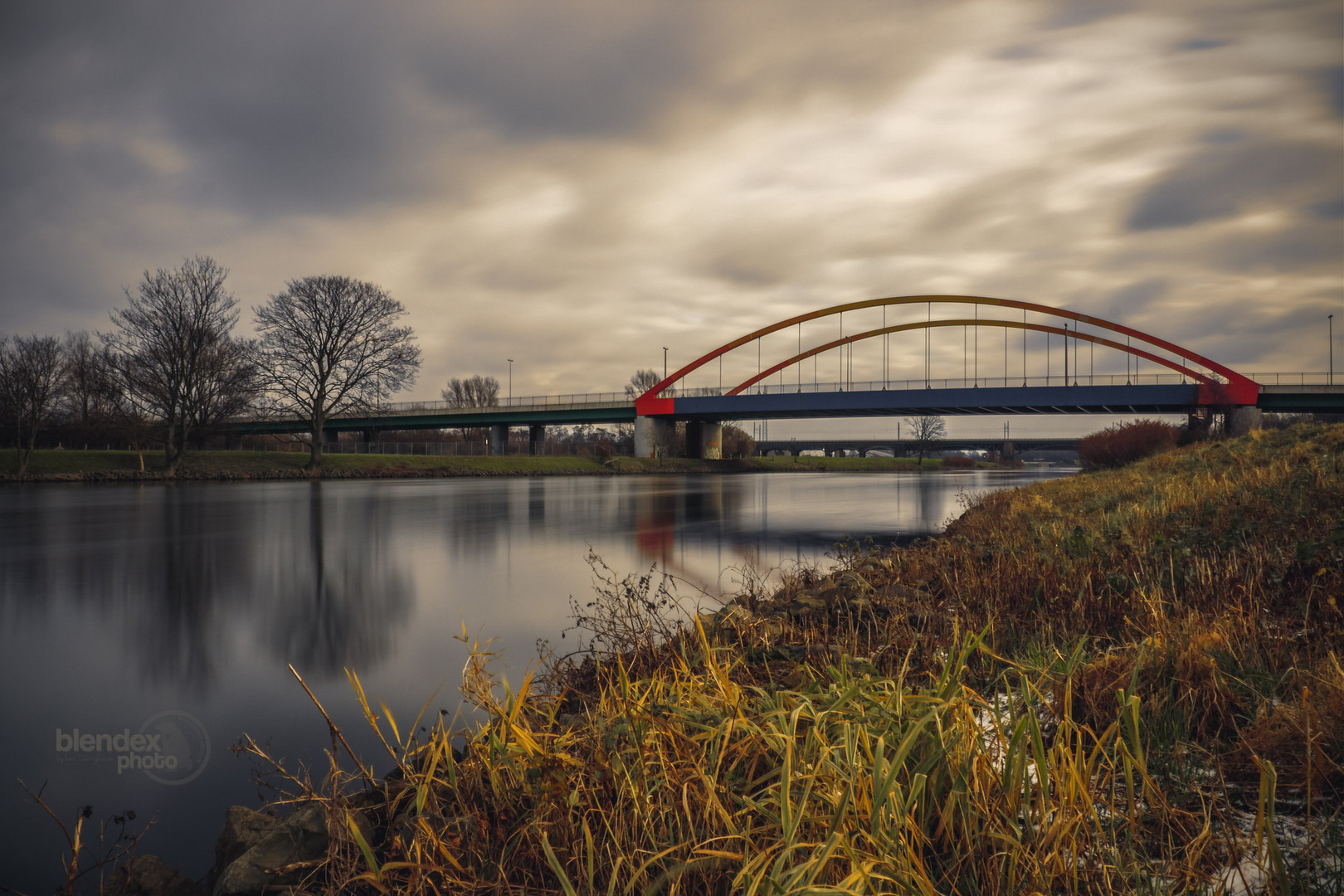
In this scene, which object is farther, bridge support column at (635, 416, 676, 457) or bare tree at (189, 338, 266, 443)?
bridge support column at (635, 416, 676, 457)

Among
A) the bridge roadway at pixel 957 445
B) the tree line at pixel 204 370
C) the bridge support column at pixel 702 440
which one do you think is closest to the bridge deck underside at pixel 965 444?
the bridge roadway at pixel 957 445

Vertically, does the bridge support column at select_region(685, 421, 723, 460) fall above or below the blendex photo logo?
above

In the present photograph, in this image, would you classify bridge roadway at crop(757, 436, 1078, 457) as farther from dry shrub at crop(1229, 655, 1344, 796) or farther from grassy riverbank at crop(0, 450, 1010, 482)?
dry shrub at crop(1229, 655, 1344, 796)

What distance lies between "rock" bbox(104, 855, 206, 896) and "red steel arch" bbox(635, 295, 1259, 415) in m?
61.4

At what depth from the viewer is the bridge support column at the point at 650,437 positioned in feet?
213

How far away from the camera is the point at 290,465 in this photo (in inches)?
1784

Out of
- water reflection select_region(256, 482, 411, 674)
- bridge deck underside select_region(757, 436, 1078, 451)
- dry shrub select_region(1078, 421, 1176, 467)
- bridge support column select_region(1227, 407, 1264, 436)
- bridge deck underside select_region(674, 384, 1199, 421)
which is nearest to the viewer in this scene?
water reflection select_region(256, 482, 411, 674)

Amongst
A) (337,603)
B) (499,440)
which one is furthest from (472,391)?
(337,603)

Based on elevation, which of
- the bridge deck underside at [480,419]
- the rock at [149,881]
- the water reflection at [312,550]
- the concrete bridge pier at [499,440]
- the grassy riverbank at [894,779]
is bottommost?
the water reflection at [312,550]

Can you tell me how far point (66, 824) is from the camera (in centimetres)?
309

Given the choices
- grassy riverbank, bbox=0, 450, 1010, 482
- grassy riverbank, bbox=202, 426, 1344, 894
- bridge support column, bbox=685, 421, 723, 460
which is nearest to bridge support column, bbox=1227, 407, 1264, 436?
grassy riverbank, bbox=0, 450, 1010, 482

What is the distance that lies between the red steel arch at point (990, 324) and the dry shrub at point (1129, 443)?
23869mm

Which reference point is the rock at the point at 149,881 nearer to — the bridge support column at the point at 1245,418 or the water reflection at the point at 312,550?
the water reflection at the point at 312,550

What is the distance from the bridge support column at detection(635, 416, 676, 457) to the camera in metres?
64.9
